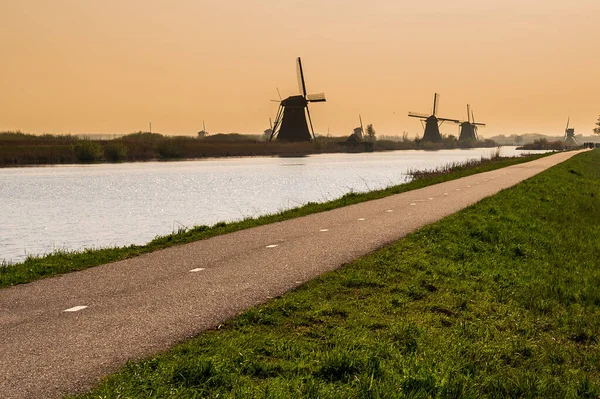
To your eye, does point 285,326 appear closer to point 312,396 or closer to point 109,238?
point 312,396

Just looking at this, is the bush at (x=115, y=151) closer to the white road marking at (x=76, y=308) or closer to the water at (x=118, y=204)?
the water at (x=118, y=204)

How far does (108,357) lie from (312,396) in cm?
230

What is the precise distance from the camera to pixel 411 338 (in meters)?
6.75

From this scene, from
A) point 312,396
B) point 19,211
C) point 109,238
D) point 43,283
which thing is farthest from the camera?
point 19,211

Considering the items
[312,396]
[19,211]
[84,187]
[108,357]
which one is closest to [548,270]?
[312,396]

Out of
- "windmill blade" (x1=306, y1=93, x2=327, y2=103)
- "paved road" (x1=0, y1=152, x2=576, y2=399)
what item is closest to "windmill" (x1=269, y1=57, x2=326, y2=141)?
"windmill blade" (x1=306, y1=93, x2=327, y2=103)

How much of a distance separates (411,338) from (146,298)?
12.9 feet

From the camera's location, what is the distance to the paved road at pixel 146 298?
5688mm

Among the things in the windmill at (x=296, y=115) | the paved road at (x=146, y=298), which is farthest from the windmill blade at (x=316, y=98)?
the paved road at (x=146, y=298)

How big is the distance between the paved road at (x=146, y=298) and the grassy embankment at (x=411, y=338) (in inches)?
17.8

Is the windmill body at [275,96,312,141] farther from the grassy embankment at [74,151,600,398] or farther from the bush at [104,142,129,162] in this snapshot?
the grassy embankment at [74,151,600,398]

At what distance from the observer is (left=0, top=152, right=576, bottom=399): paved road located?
5.69 m

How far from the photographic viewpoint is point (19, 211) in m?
29.8

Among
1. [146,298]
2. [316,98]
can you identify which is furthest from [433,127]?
[146,298]
